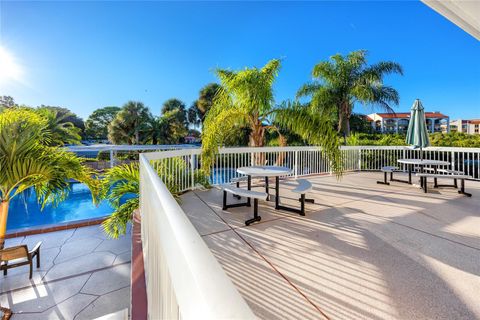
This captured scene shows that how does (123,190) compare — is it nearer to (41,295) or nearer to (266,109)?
(41,295)

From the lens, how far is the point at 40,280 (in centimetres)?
366

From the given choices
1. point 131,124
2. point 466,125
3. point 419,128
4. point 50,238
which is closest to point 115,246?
point 50,238

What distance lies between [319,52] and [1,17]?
48.5 ft

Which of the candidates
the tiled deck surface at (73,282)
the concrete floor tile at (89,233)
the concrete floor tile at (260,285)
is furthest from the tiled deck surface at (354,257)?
the concrete floor tile at (89,233)

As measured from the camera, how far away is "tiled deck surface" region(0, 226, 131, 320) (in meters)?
3.02

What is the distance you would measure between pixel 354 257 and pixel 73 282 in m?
4.35

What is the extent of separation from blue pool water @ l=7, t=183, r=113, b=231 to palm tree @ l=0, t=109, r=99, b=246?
382cm

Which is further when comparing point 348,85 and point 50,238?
point 348,85

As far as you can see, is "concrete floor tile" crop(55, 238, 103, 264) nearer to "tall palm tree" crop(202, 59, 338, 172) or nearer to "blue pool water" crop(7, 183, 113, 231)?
"blue pool water" crop(7, 183, 113, 231)

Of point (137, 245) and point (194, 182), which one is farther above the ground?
point (194, 182)

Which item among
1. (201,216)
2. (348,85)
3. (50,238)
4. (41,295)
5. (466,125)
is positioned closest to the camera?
(41,295)

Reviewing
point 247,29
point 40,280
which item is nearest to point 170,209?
point 40,280

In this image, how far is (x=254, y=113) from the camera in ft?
18.1

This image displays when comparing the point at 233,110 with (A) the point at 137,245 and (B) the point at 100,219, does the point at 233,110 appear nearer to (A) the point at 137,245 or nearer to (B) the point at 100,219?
(A) the point at 137,245
